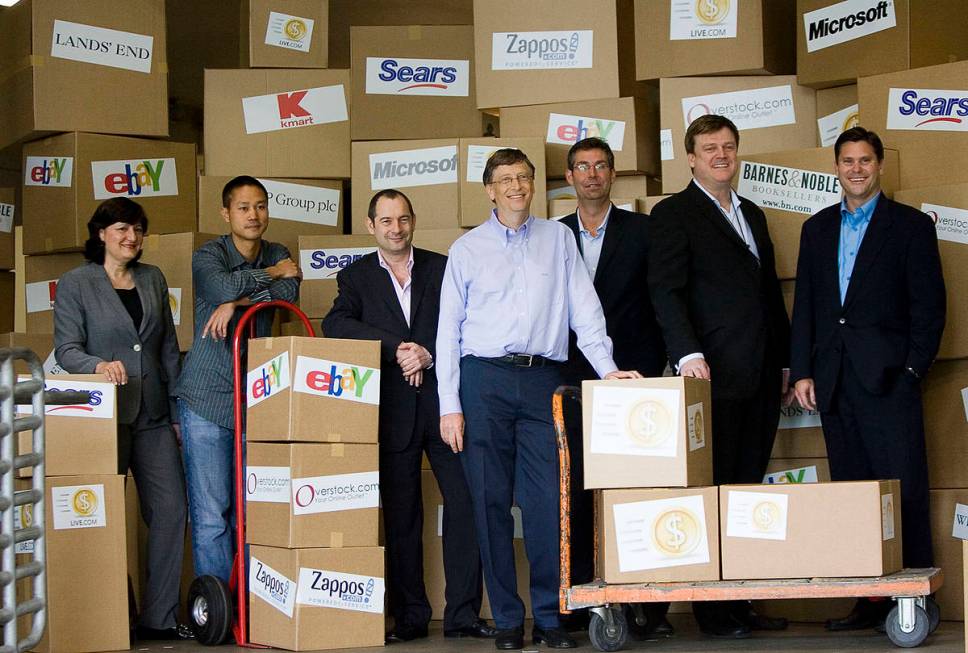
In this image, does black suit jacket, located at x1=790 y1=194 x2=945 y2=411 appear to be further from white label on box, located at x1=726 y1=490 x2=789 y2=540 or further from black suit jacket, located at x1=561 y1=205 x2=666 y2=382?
white label on box, located at x1=726 y1=490 x2=789 y2=540

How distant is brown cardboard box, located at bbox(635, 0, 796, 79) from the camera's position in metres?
4.83

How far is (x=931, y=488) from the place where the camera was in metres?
4.26

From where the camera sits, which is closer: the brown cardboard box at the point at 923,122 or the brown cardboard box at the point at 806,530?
the brown cardboard box at the point at 806,530

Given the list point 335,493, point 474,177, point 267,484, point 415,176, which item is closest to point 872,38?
point 474,177

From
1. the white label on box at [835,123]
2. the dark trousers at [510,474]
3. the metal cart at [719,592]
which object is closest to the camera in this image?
the metal cart at [719,592]

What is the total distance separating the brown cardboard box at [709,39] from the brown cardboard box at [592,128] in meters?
0.17

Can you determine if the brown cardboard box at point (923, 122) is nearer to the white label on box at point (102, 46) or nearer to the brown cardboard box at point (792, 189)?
the brown cardboard box at point (792, 189)

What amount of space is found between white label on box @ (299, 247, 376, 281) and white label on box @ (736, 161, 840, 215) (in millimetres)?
1507

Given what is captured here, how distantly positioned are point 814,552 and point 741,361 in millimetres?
699

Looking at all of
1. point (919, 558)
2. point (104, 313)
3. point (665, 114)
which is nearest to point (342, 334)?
point (104, 313)

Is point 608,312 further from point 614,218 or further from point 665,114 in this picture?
point 665,114

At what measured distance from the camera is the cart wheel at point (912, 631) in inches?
135

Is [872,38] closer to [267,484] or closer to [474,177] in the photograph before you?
[474,177]

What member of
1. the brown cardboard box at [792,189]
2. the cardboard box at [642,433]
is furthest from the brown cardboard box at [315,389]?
the brown cardboard box at [792,189]
